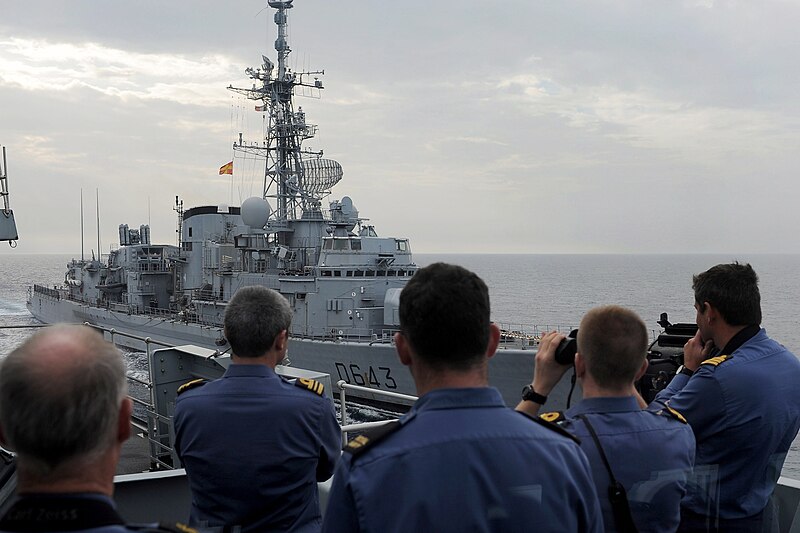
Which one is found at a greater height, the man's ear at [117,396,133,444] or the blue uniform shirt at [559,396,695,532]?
the man's ear at [117,396,133,444]

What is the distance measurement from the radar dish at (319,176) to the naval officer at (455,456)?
25.3 metres

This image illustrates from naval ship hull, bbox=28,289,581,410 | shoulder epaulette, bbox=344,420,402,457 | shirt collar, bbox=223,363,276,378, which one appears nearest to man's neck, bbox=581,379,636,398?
shoulder epaulette, bbox=344,420,402,457

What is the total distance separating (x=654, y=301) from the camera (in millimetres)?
63469

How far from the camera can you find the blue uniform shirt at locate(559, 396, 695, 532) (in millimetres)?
1951

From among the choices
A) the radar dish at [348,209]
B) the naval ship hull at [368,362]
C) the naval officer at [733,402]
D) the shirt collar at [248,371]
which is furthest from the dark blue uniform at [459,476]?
the radar dish at [348,209]

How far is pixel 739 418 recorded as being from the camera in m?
2.46

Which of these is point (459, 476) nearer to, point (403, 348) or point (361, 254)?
point (403, 348)

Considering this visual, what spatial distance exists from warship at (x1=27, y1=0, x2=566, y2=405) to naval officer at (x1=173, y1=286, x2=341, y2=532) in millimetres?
14799

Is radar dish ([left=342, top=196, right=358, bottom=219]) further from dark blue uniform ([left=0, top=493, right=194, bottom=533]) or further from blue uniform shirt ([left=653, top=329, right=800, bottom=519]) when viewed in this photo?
dark blue uniform ([left=0, top=493, right=194, bottom=533])

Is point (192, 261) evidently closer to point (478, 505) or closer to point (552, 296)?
point (478, 505)

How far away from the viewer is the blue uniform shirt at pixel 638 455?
1.95 m

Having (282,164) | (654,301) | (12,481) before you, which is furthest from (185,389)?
(654,301)

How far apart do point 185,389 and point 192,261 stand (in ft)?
89.5

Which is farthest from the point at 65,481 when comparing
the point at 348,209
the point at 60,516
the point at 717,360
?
the point at 348,209
